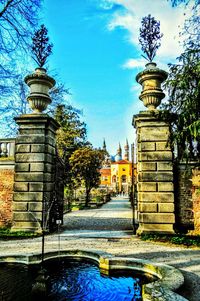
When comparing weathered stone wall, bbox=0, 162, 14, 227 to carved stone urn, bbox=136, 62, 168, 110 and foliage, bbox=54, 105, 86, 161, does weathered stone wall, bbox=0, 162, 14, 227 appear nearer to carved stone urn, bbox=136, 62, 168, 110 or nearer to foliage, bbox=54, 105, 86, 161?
carved stone urn, bbox=136, 62, 168, 110

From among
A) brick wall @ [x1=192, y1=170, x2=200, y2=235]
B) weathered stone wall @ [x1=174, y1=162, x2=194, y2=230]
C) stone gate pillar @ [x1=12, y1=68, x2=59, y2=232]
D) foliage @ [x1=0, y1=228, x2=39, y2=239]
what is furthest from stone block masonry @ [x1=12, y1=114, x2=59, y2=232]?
brick wall @ [x1=192, y1=170, x2=200, y2=235]

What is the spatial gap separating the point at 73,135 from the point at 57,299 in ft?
73.1

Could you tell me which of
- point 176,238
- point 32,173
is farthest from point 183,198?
point 32,173

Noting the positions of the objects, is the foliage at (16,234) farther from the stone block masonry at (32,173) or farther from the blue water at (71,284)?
the blue water at (71,284)

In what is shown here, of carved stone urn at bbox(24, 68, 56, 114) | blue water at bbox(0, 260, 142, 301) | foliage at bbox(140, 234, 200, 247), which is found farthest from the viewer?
carved stone urn at bbox(24, 68, 56, 114)

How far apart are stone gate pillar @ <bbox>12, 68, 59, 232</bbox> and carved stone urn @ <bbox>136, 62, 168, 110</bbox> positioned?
366 cm

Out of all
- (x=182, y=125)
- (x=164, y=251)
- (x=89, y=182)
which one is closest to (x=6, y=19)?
(x=182, y=125)

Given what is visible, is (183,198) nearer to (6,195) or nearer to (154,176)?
(154,176)

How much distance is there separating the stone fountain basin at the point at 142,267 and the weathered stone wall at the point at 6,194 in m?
4.57

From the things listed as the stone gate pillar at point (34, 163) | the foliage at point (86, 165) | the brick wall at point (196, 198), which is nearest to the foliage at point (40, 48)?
the stone gate pillar at point (34, 163)

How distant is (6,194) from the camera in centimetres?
1028

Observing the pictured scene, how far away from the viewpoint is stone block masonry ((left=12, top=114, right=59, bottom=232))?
9.55 meters

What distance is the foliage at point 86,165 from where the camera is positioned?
27984mm

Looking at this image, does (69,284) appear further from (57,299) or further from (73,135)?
(73,135)
